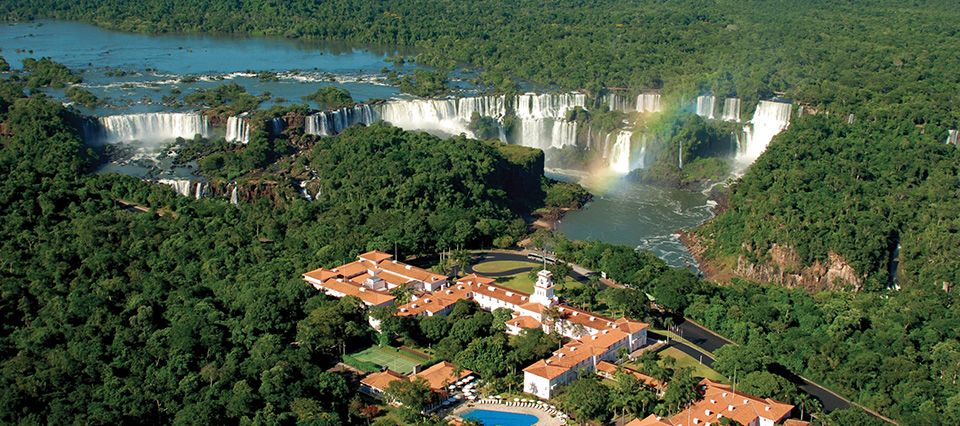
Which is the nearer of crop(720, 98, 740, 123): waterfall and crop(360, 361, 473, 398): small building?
crop(360, 361, 473, 398): small building

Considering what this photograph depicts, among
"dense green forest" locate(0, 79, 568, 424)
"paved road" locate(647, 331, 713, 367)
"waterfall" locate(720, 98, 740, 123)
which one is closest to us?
"dense green forest" locate(0, 79, 568, 424)

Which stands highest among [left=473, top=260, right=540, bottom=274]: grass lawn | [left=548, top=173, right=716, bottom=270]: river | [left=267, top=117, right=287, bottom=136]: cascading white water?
[left=267, top=117, right=287, bottom=136]: cascading white water

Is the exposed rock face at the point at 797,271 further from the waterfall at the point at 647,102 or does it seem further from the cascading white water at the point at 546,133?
the waterfall at the point at 647,102

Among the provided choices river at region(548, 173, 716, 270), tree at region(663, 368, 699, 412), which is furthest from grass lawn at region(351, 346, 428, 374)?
river at region(548, 173, 716, 270)

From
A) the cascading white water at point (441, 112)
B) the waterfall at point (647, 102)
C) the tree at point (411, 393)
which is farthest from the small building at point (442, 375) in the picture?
the waterfall at point (647, 102)

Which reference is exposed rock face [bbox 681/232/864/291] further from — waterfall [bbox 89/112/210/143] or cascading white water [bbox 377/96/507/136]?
waterfall [bbox 89/112/210/143]
